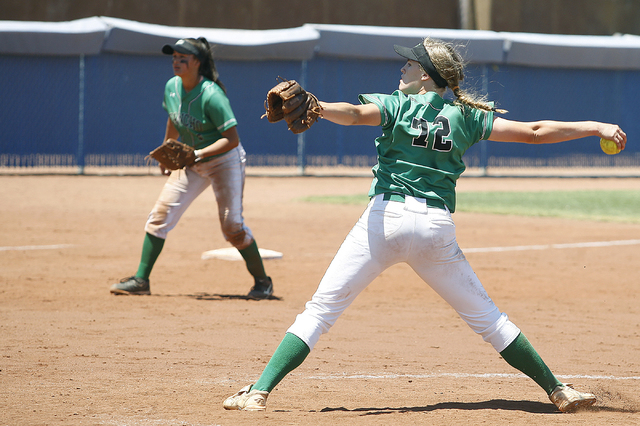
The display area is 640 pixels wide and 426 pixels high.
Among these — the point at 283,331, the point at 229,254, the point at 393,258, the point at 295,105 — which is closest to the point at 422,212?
the point at 393,258

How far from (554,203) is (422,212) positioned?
514 inches

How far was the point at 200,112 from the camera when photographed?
6.88m

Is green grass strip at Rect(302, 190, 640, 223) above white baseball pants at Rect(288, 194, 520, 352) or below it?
below

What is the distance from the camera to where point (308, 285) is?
7996 mm

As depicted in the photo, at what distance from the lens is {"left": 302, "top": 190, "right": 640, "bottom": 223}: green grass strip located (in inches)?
564

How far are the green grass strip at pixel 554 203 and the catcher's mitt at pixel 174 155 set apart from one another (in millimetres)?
8579

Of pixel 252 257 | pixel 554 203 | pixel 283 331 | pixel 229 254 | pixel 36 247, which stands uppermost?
pixel 252 257

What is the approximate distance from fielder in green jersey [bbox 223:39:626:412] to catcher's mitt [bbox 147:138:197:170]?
9.64 feet

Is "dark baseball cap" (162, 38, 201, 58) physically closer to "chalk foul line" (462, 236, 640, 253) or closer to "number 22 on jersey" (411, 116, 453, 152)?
"number 22 on jersey" (411, 116, 453, 152)

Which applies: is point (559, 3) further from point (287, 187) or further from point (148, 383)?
point (148, 383)

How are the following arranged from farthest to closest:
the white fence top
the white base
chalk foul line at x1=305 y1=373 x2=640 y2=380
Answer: the white fence top < the white base < chalk foul line at x1=305 y1=373 x2=640 y2=380

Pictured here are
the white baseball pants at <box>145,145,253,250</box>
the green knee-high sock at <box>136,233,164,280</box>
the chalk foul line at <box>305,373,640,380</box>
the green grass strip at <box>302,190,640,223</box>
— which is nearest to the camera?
the chalk foul line at <box>305,373,640,380</box>

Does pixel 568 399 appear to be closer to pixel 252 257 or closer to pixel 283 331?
pixel 283 331

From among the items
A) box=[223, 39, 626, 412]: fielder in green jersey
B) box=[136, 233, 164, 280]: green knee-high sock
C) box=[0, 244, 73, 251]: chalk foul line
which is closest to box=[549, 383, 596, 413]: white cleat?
box=[223, 39, 626, 412]: fielder in green jersey
